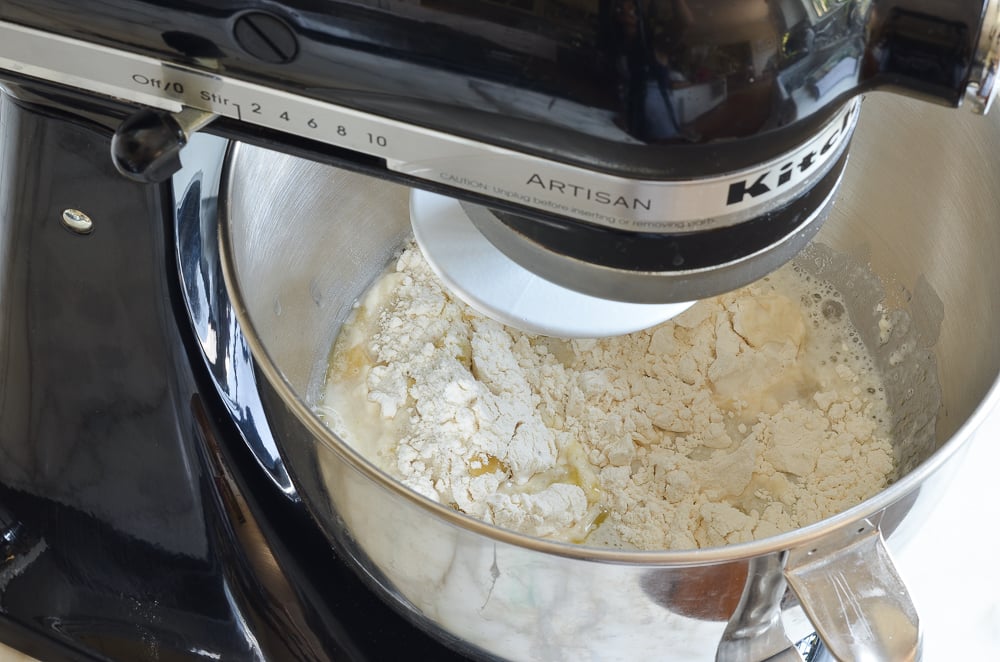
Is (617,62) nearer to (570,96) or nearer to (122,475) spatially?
(570,96)

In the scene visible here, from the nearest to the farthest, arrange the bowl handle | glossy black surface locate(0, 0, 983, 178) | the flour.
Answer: glossy black surface locate(0, 0, 983, 178) → the bowl handle → the flour

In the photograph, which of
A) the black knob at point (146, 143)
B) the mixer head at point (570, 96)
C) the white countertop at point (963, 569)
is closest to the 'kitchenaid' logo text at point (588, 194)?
the mixer head at point (570, 96)

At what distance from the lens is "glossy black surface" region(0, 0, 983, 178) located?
0.34 meters

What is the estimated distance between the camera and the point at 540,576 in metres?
0.47

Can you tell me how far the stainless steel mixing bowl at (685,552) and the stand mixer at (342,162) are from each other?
0.06m

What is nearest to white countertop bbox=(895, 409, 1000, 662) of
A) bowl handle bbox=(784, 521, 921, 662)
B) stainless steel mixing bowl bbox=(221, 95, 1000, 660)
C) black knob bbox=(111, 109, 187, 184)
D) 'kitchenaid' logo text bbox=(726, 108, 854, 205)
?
stainless steel mixing bowl bbox=(221, 95, 1000, 660)

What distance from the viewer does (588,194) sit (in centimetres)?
38

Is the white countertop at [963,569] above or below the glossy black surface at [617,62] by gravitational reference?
below

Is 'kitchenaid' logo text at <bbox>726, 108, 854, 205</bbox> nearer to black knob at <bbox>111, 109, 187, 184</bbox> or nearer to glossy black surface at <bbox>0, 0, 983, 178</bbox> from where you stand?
glossy black surface at <bbox>0, 0, 983, 178</bbox>

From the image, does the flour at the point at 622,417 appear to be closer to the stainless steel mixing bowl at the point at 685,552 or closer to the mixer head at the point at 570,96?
the stainless steel mixing bowl at the point at 685,552

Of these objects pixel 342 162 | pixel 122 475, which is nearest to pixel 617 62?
pixel 342 162

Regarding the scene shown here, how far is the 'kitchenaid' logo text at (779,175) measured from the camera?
37cm

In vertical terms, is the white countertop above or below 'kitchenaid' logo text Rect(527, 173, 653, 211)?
below

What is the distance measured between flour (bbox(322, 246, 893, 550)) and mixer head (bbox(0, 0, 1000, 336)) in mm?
313
